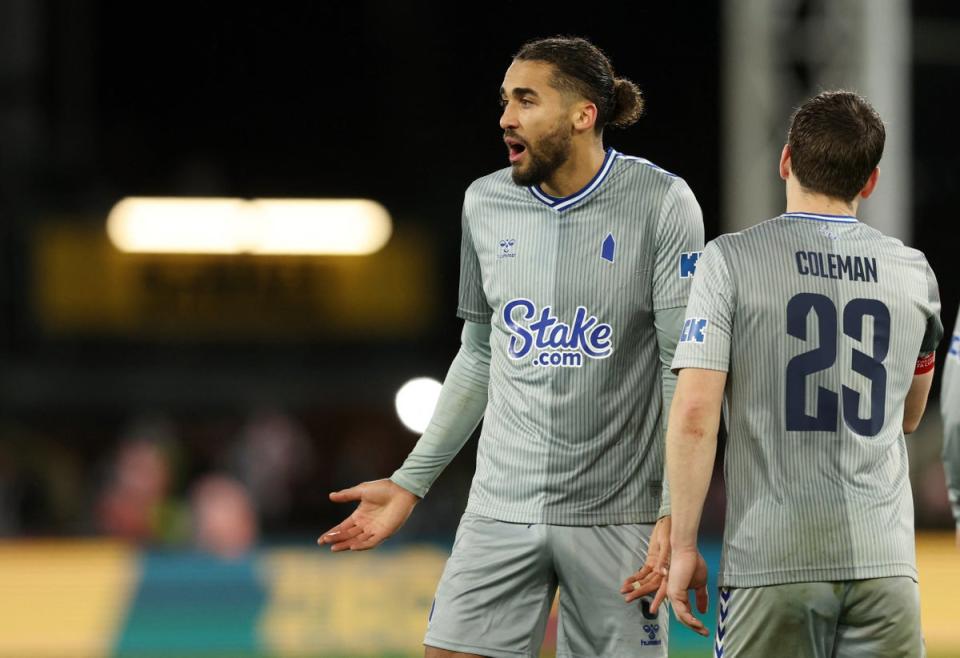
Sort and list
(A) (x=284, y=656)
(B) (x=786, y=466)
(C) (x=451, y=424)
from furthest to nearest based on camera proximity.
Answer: (A) (x=284, y=656)
(C) (x=451, y=424)
(B) (x=786, y=466)

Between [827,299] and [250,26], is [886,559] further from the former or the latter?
[250,26]

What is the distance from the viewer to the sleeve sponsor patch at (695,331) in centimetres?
298

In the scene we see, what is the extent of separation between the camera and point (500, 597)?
3.58m

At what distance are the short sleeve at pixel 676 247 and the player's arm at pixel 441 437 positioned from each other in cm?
50

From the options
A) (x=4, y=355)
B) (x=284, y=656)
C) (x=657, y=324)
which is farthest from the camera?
(x=4, y=355)

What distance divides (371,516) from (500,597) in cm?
41

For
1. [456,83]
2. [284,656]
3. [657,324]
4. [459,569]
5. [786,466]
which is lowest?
[284,656]

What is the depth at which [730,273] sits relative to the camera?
9.80ft

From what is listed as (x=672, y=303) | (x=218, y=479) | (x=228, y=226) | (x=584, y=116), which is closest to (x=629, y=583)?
(x=672, y=303)

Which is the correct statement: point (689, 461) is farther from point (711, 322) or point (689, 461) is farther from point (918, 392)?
point (918, 392)

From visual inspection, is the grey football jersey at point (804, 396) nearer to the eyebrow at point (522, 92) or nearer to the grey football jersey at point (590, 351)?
the grey football jersey at point (590, 351)

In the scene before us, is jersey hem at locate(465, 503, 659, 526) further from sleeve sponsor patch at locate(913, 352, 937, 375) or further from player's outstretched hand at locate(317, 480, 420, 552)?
sleeve sponsor patch at locate(913, 352, 937, 375)

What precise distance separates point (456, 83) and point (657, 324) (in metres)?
19.0

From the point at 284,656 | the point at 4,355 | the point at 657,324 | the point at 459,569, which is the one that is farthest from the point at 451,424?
the point at 4,355
